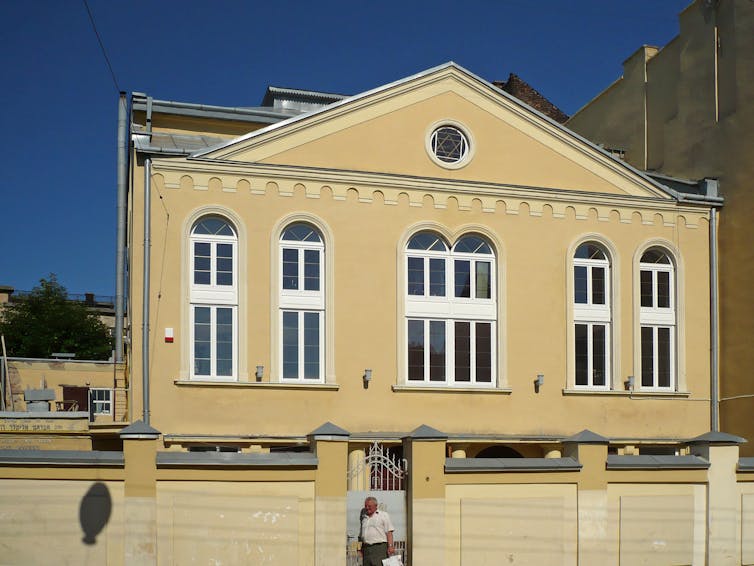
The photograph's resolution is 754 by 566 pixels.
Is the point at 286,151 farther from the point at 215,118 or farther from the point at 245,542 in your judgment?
the point at 245,542

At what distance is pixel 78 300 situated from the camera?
6016 centimetres

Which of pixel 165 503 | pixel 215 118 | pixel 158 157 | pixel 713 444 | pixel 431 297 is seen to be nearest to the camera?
pixel 165 503

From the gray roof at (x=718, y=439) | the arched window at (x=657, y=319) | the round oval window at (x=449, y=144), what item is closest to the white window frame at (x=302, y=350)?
the round oval window at (x=449, y=144)

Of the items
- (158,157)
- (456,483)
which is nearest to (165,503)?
(456,483)

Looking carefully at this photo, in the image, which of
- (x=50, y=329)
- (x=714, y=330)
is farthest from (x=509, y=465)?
(x=50, y=329)

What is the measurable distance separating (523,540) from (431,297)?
788 cm

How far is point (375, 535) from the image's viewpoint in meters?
14.3

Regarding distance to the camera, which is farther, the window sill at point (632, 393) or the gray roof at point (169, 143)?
the window sill at point (632, 393)

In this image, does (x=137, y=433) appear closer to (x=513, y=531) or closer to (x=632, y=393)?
(x=513, y=531)

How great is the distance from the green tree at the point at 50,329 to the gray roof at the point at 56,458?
124 feet

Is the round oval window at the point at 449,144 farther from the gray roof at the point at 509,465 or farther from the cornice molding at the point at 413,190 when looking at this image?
the gray roof at the point at 509,465

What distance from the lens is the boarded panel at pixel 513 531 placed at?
15.5 meters

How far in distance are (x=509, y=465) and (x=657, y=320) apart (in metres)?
9.88

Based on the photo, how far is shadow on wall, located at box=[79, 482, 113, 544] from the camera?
13984 mm
